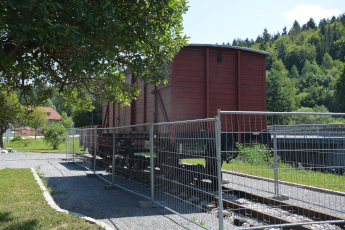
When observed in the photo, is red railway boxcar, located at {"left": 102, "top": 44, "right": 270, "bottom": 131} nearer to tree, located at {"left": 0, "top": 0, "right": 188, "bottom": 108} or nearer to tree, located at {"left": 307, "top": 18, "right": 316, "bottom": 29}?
tree, located at {"left": 0, "top": 0, "right": 188, "bottom": 108}

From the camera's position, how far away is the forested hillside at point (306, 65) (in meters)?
73.9

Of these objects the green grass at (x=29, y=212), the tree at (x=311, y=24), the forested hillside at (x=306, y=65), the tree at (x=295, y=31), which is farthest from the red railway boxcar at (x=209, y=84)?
the tree at (x=311, y=24)

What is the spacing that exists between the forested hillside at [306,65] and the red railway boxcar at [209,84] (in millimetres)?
66088

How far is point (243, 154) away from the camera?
17.2 ft

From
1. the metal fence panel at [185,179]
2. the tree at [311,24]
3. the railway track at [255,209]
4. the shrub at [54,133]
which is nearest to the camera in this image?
the railway track at [255,209]

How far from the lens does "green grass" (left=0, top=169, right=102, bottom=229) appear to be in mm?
4762

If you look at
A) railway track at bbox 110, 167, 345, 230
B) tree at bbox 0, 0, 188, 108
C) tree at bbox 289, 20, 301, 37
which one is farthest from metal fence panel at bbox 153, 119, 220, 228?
tree at bbox 289, 20, 301, 37

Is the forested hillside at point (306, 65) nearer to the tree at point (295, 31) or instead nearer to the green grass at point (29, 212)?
the tree at point (295, 31)

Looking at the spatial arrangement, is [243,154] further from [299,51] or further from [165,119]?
[299,51]

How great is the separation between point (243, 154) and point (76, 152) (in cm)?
1196

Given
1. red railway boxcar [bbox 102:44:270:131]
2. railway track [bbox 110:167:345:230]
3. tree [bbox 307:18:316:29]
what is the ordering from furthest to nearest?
tree [bbox 307:18:316:29], red railway boxcar [bbox 102:44:270:131], railway track [bbox 110:167:345:230]

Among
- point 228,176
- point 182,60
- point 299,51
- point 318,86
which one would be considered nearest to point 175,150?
point 182,60

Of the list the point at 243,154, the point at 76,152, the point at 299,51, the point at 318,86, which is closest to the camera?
the point at 243,154

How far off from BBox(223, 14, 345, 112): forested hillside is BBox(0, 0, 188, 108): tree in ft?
224
